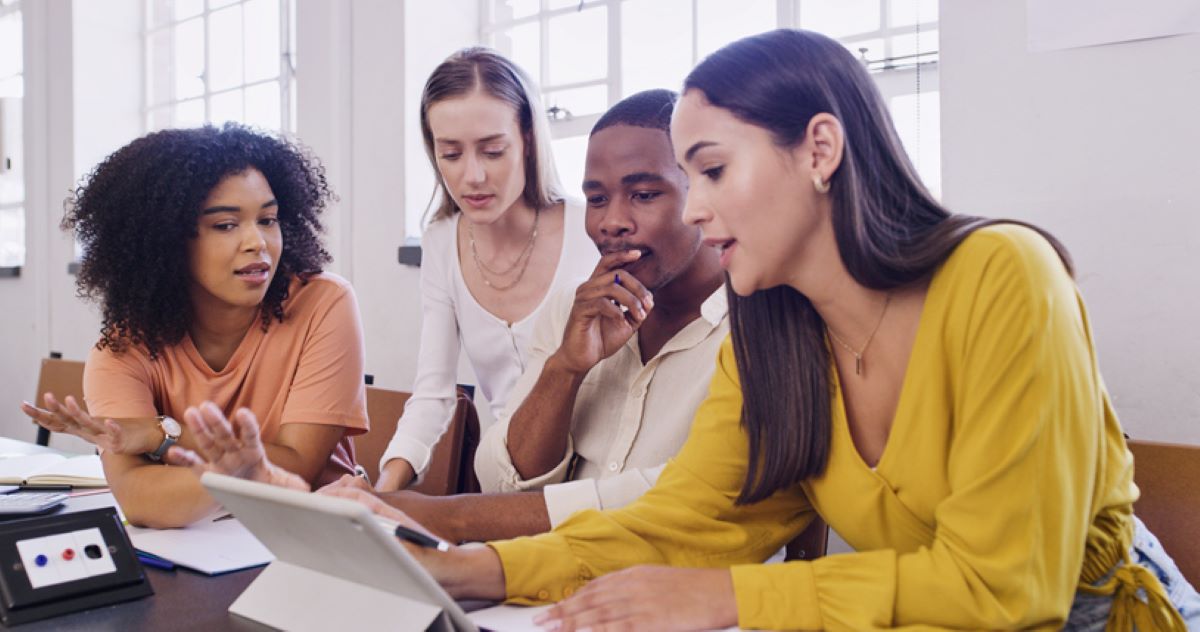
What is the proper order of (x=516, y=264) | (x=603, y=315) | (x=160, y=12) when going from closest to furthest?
(x=603, y=315) → (x=516, y=264) → (x=160, y=12)

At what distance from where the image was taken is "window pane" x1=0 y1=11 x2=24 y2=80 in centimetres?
525

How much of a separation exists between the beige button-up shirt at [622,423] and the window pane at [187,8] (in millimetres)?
3552

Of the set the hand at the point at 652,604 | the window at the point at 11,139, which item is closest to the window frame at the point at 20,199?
the window at the point at 11,139

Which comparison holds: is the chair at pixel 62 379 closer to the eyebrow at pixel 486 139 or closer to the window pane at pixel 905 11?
the eyebrow at pixel 486 139

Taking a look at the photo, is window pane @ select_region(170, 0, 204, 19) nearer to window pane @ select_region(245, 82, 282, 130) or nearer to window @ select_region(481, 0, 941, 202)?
window pane @ select_region(245, 82, 282, 130)

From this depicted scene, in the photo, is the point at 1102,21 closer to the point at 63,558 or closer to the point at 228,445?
the point at 228,445

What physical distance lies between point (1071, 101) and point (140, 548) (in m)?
Answer: 1.71

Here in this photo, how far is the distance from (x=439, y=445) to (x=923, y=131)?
1305 mm

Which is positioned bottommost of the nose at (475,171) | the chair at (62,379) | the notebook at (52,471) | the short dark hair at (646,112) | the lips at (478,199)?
the notebook at (52,471)

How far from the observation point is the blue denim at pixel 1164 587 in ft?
3.39

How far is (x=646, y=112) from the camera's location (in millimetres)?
1582

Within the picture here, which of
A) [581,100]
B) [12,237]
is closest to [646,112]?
[581,100]

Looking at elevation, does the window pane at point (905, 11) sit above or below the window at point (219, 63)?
below

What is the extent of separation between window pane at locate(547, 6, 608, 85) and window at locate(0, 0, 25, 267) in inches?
132
